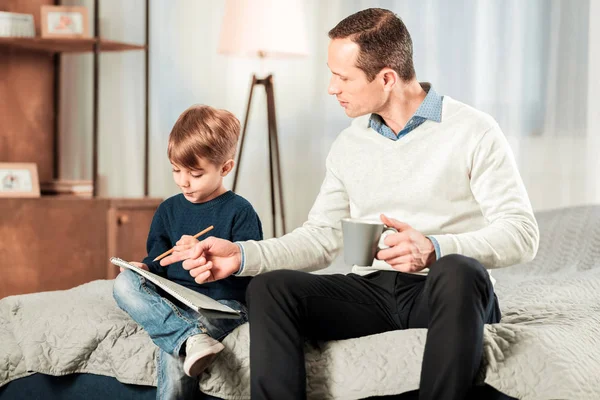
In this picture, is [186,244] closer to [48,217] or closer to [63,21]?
[48,217]

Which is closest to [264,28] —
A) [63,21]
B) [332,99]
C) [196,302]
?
[332,99]

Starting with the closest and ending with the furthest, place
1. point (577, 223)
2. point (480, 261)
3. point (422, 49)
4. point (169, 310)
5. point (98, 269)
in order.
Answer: point (480, 261), point (169, 310), point (577, 223), point (98, 269), point (422, 49)

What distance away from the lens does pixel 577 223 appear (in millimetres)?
2680

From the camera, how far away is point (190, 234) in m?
1.85

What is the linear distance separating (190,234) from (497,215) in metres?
0.70

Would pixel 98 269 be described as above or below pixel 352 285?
below

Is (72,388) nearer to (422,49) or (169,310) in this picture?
(169,310)

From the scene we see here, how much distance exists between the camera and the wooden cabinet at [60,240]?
10.4 feet

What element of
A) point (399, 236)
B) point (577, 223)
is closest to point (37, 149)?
point (577, 223)

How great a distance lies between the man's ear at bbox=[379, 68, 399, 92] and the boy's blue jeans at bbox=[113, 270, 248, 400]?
564mm

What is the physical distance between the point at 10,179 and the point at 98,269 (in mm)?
516

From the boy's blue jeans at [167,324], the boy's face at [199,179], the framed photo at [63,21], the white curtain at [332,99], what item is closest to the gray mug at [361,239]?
the boy's blue jeans at [167,324]

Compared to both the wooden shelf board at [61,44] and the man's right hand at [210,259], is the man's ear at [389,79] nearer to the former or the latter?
the man's right hand at [210,259]

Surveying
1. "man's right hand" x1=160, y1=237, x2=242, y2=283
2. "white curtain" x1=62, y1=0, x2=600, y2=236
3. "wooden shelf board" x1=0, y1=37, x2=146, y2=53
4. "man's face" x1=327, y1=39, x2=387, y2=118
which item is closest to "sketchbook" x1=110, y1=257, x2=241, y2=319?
"man's right hand" x1=160, y1=237, x2=242, y2=283
